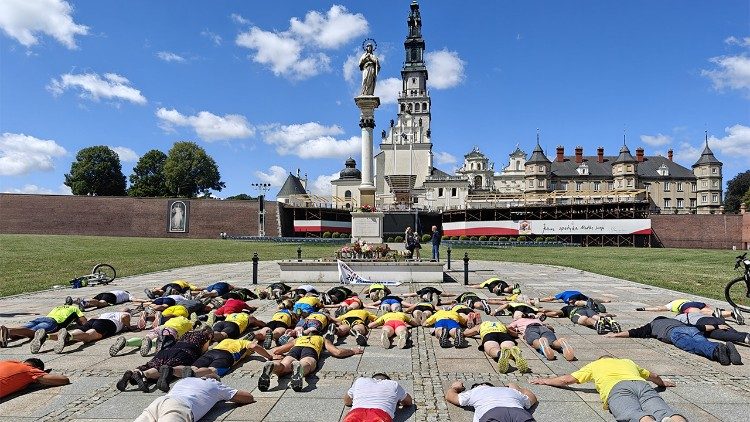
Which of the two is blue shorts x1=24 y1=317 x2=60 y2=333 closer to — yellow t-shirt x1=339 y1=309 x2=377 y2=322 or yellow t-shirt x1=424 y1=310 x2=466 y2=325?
yellow t-shirt x1=339 y1=309 x2=377 y2=322

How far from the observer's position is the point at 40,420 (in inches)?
182

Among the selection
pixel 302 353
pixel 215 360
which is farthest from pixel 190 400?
pixel 302 353

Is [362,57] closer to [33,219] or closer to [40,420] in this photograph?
[40,420]

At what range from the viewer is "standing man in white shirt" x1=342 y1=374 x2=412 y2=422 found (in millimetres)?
4254

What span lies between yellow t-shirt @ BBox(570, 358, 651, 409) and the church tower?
81.3 metres

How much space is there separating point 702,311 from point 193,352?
32.2ft

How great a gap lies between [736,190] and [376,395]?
379 feet

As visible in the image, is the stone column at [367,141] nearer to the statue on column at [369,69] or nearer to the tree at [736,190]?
the statue on column at [369,69]

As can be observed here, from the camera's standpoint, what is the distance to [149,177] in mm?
82688

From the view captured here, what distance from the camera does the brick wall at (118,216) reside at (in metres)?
51.3

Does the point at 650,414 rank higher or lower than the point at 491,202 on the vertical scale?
lower

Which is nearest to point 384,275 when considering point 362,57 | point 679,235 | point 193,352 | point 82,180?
point 193,352

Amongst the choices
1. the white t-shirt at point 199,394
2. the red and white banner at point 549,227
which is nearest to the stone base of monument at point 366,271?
the white t-shirt at point 199,394

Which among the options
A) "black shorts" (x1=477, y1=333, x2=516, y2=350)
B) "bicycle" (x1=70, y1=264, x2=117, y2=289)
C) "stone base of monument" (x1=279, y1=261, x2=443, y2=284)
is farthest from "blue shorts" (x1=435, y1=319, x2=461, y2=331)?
"bicycle" (x1=70, y1=264, x2=117, y2=289)
